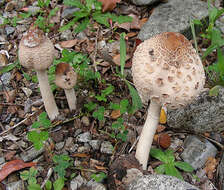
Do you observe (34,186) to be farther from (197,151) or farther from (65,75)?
(197,151)

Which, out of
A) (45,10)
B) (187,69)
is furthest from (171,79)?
(45,10)

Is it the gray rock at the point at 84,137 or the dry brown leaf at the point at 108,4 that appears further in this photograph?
the dry brown leaf at the point at 108,4

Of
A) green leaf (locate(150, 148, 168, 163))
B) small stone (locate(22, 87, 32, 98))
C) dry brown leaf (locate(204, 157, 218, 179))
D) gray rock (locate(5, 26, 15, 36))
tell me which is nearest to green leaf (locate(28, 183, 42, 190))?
green leaf (locate(150, 148, 168, 163))

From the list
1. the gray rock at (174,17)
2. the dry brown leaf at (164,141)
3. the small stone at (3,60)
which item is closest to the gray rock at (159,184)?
the dry brown leaf at (164,141)

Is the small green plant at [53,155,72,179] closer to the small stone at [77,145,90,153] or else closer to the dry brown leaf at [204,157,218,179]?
the small stone at [77,145,90,153]

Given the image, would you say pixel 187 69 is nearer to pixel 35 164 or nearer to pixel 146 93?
pixel 146 93

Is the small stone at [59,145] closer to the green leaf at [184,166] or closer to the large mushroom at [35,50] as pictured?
the large mushroom at [35,50]
